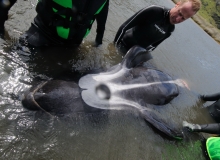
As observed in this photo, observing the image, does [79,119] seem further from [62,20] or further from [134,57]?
[134,57]

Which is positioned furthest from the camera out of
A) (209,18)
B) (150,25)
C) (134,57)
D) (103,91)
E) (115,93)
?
(209,18)

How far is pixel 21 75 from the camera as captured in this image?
3332 mm

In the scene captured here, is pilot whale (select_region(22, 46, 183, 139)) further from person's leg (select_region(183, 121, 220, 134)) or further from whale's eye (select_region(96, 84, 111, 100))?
person's leg (select_region(183, 121, 220, 134))

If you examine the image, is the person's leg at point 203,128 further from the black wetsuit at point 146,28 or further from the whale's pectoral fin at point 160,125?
the black wetsuit at point 146,28

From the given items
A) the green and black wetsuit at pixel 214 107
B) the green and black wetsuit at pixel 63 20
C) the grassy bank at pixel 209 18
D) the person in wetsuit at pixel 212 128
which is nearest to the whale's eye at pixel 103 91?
the green and black wetsuit at pixel 63 20

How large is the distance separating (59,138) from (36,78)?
1085 mm

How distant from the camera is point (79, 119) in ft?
10.4

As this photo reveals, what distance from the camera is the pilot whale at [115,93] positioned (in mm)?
2916

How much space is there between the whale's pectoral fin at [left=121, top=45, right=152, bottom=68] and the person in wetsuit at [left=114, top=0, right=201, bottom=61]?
0.71 meters

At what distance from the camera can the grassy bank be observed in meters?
10.3

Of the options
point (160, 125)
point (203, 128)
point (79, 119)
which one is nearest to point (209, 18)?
point (203, 128)

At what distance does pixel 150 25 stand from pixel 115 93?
92.0 inches

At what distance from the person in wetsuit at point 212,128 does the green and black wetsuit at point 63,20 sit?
287cm

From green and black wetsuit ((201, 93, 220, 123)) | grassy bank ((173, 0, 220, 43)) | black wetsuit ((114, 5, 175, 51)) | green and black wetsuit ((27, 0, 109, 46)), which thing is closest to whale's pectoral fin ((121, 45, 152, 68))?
black wetsuit ((114, 5, 175, 51))
